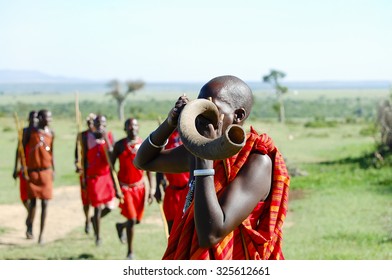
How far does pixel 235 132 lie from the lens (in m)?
2.38

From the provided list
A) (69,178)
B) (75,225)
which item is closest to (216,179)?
(75,225)

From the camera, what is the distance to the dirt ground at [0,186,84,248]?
8750 mm

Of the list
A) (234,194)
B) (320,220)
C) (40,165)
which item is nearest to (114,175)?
(40,165)

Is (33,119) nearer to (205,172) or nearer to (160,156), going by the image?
(160,156)

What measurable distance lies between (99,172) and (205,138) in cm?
605

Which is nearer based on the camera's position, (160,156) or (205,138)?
(205,138)

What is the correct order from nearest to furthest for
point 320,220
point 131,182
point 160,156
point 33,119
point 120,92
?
point 160,156 < point 131,182 < point 33,119 < point 320,220 < point 120,92

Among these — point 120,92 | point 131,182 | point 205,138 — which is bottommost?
point 120,92

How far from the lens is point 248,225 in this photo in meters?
2.75

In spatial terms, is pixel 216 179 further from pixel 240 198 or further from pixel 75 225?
pixel 75 225

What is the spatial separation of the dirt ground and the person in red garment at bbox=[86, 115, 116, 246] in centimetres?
83

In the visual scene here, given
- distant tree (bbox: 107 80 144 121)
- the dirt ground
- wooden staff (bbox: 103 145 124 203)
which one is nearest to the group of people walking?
wooden staff (bbox: 103 145 124 203)

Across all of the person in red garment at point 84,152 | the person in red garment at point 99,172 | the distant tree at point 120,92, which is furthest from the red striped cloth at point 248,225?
the distant tree at point 120,92

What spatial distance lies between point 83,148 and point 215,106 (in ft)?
19.7
